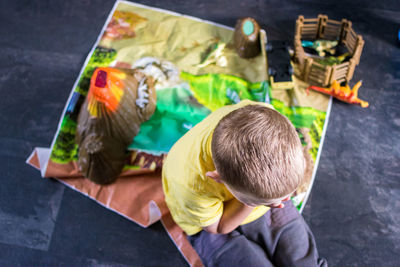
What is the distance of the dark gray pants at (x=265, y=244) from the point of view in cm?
86

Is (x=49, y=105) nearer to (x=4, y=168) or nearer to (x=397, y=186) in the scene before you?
(x=4, y=168)

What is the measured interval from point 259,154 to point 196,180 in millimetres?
201

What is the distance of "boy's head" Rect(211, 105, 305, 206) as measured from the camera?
0.56 meters

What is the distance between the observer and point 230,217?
2.66 feet

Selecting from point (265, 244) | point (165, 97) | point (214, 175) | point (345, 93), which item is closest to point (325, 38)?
point (345, 93)

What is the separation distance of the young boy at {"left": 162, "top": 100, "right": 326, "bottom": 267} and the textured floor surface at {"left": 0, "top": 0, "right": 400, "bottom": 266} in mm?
261

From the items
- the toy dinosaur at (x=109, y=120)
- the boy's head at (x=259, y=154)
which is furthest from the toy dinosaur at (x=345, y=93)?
the boy's head at (x=259, y=154)

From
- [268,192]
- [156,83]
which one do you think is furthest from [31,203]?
[268,192]

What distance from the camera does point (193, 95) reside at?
1274 millimetres

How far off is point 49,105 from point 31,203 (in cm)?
37

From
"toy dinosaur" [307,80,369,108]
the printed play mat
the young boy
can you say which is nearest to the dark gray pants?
the young boy

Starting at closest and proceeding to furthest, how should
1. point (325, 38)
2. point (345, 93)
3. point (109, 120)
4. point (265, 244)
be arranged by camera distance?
point (265, 244) < point (109, 120) < point (345, 93) < point (325, 38)

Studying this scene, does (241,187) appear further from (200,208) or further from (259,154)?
A: (200,208)

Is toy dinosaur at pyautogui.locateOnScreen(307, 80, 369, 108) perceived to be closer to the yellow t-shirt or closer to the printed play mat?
the printed play mat
